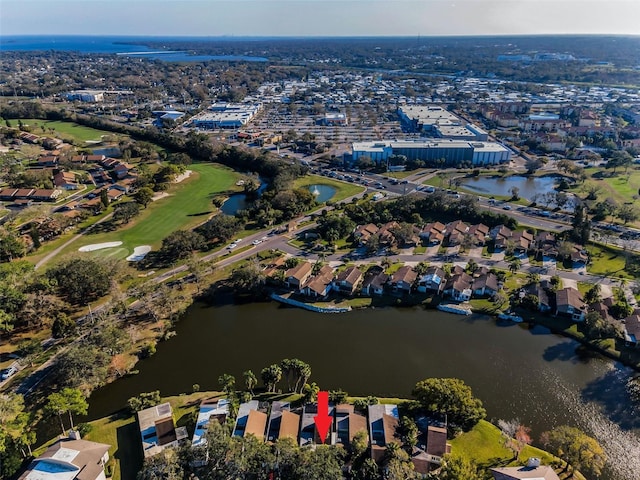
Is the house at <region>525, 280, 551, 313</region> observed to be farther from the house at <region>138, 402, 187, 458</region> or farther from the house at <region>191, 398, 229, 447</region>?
the house at <region>138, 402, 187, 458</region>

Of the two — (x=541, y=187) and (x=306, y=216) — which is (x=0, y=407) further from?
(x=541, y=187)

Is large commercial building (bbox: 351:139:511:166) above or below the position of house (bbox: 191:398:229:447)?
above

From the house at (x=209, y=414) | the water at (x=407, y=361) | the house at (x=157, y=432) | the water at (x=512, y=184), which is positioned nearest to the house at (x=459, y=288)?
the water at (x=407, y=361)

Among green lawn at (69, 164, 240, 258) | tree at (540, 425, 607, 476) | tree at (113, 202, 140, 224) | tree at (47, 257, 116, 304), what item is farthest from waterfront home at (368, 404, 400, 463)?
tree at (113, 202, 140, 224)

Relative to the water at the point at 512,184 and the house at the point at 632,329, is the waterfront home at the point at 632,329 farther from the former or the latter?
the water at the point at 512,184

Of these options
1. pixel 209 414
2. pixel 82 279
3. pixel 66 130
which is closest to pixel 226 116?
pixel 66 130

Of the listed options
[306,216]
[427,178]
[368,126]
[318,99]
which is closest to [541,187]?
[427,178]
